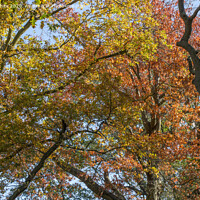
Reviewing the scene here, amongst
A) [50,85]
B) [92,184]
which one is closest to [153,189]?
[92,184]

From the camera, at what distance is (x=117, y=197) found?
1167 cm

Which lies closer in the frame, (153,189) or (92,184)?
(153,189)

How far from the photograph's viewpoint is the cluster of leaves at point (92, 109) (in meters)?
9.39

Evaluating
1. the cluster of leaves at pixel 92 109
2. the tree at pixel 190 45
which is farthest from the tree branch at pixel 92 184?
the tree at pixel 190 45

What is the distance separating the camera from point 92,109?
9633mm

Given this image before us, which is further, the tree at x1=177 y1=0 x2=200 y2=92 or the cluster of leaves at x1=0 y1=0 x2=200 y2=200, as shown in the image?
the cluster of leaves at x1=0 y1=0 x2=200 y2=200

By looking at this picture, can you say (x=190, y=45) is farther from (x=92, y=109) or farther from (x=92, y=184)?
(x=92, y=184)

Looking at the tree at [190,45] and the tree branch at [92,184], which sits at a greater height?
the tree at [190,45]

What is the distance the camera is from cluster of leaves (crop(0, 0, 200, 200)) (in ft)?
30.8

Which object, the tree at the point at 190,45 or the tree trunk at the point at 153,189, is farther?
the tree trunk at the point at 153,189

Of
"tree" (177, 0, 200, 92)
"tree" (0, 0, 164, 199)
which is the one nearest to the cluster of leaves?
"tree" (0, 0, 164, 199)

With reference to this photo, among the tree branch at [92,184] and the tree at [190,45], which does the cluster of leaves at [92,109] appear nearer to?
the tree branch at [92,184]

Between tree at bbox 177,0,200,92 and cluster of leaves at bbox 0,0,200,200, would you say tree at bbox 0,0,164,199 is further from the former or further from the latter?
tree at bbox 177,0,200,92

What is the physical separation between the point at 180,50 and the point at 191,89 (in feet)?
12.1
